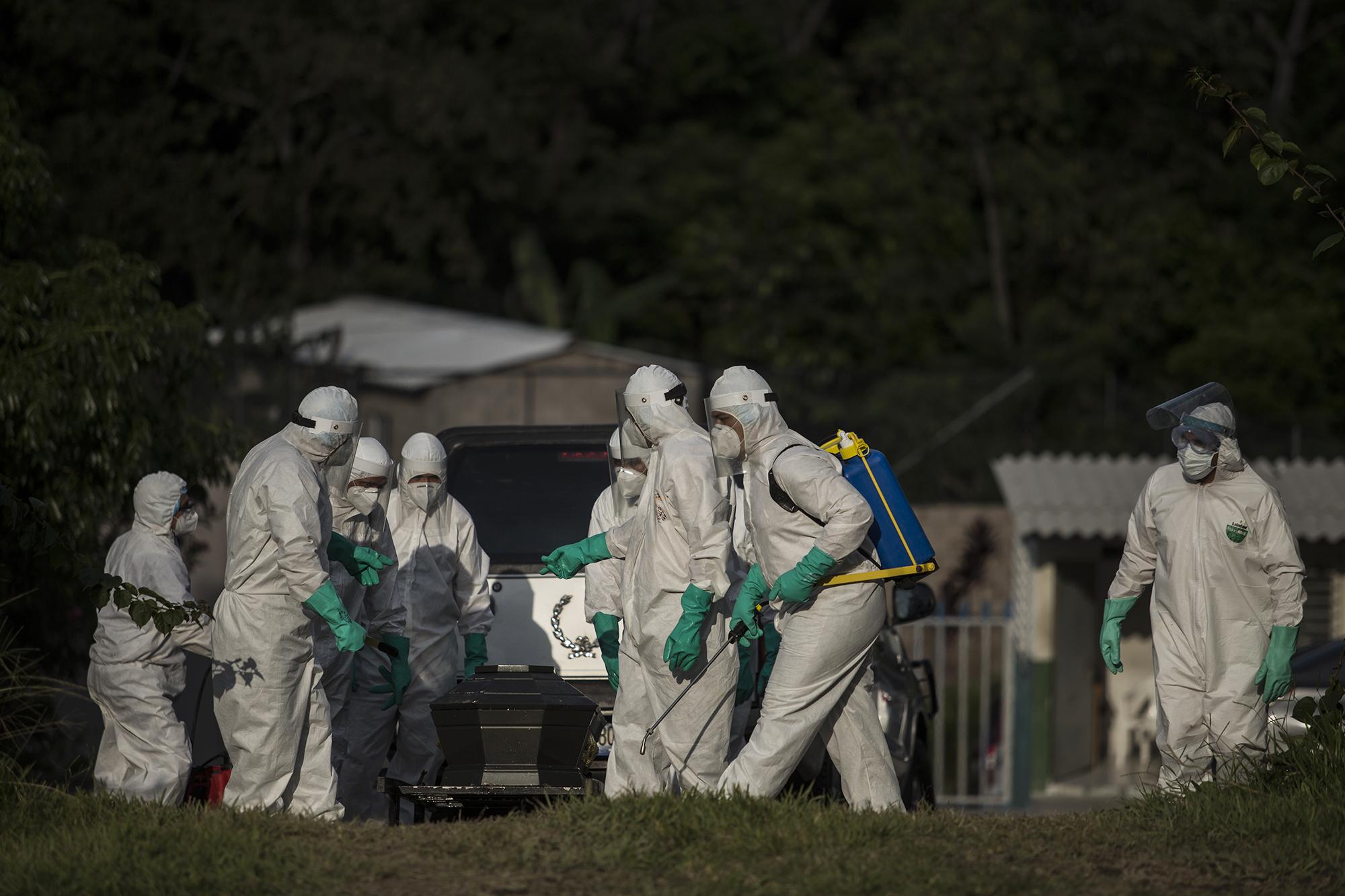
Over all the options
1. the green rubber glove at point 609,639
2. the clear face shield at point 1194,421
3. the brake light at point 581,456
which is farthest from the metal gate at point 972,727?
the green rubber glove at point 609,639

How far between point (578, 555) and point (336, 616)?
1.13 metres

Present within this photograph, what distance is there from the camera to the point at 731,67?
1122 inches

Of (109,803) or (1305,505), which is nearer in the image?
(109,803)

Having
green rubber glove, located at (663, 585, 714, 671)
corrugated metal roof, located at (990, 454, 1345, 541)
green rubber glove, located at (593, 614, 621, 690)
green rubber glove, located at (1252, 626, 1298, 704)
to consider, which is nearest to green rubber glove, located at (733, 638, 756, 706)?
green rubber glove, located at (663, 585, 714, 671)

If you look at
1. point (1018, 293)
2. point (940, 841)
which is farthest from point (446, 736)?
point (1018, 293)

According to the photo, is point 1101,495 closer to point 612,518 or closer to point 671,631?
point 612,518

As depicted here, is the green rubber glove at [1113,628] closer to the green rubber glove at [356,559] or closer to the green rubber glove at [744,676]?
the green rubber glove at [744,676]

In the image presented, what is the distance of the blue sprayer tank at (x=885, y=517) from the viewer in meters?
6.44

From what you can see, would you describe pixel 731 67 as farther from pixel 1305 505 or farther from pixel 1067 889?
pixel 1067 889

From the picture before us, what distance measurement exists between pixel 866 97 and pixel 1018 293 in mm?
5346

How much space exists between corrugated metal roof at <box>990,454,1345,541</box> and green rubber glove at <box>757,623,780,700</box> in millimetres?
5839

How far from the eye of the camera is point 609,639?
23.6ft

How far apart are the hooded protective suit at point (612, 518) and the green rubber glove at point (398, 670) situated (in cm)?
82

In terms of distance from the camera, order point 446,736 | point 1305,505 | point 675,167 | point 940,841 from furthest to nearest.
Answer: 1. point 675,167
2. point 1305,505
3. point 446,736
4. point 940,841
